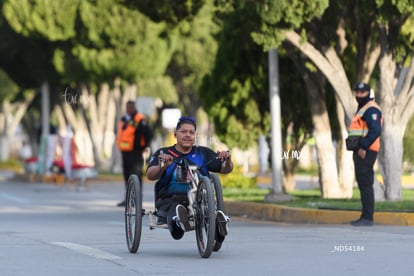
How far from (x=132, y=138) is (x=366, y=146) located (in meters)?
8.46

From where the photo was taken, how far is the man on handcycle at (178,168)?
14133 millimetres

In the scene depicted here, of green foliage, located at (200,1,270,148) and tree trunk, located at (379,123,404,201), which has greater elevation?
green foliage, located at (200,1,270,148)

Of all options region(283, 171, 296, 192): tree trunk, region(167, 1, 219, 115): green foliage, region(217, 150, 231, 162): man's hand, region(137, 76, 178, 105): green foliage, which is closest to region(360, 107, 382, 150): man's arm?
region(217, 150, 231, 162): man's hand

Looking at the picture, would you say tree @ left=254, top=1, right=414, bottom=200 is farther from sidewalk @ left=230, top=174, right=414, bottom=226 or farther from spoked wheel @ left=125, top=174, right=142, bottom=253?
spoked wheel @ left=125, top=174, right=142, bottom=253

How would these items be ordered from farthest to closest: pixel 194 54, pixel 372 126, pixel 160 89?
pixel 160 89 < pixel 194 54 < pixel 372 126

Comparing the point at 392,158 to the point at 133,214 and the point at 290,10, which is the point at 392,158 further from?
the point at 133,214

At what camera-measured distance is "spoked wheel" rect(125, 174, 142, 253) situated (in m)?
14.2

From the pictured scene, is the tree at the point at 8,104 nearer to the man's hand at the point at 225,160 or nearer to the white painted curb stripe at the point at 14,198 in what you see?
the white painted curb stripe at the point at 14,198

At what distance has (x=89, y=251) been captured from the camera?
14.4 m

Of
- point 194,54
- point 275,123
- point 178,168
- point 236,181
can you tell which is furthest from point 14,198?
point 194,54

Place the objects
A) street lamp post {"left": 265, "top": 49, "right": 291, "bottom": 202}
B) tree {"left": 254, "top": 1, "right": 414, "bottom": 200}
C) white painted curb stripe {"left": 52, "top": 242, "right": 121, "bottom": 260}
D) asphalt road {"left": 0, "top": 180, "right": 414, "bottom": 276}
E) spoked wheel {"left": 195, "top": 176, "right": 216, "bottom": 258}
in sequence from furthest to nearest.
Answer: street lamp post {"left": 265, "top": 49, "right": 291, "bottom": 202}, tree {"left": 254, "top": 1, "right": 414, "bottom": 200}, white painted curb stripe {"left": 52, "top": 242, "right": 121, "bottom": 260}, spoked wheel {"left": 195, "top": 176, "right": 216, "bottom": 258}, asphalt road {"left": 0, "top": 180, "right": 414, "bottom": 276}

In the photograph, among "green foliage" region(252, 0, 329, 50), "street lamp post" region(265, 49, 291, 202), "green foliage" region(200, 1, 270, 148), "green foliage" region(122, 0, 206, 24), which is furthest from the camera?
"green foliage" region(200, 1, 270, 148)

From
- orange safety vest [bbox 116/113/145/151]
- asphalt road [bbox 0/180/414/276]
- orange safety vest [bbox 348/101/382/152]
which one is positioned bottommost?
asphalt road [bbox 0/180/414/276]

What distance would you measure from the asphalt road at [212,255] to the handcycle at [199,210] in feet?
0.52
